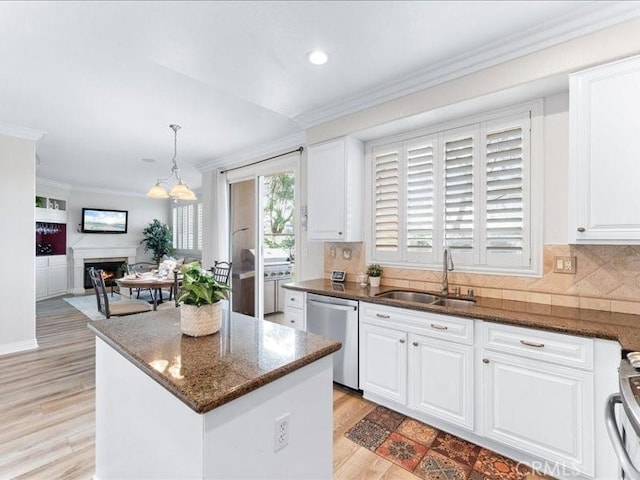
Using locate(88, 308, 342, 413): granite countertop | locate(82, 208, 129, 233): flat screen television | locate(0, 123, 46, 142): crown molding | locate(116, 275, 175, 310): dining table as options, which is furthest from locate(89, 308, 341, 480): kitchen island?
locate(82, 208, 129, 233): flat screen television

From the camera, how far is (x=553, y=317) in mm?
1988

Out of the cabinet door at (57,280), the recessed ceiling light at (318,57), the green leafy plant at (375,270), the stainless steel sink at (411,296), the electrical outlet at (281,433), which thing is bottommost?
the cabinet door at (57,280)

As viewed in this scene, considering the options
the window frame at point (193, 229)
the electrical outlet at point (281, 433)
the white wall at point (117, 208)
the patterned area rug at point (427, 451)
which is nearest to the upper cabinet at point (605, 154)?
the patterned area rug at point (427, 451)

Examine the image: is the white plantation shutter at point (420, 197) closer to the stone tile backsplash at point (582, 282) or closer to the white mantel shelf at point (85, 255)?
the stone tile backsplash at point (582, 282)

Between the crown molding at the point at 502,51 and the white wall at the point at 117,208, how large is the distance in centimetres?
803

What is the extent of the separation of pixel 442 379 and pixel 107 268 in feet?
30.3

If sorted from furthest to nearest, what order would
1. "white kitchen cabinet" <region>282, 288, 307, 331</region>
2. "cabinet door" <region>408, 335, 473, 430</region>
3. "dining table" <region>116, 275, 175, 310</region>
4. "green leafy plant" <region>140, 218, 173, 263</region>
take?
"green leafy plant" <region>140, 218, 173, 263</region>, "dining table" <region>116, 275, 175, 310</region>, "white kitchen cabinet" <region>282, 288, 307, 331</region>, "cabinet door" <region>408, 335, 473, 430</region>

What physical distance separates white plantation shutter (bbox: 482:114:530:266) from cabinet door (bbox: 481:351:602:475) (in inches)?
32.6

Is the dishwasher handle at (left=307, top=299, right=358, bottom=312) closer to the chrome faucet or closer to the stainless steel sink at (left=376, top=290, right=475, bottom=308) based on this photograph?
the stainless steel sink at (left=376, top=290, right=475, bottom=308)

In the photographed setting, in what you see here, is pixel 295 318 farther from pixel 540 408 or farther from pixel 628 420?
pixel 628 420

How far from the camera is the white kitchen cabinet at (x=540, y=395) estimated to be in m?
1.77

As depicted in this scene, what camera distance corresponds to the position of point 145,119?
3578 millimetres

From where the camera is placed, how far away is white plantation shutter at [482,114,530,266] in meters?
2.42

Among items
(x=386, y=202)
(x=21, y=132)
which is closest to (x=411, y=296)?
(x=386, y=202)
